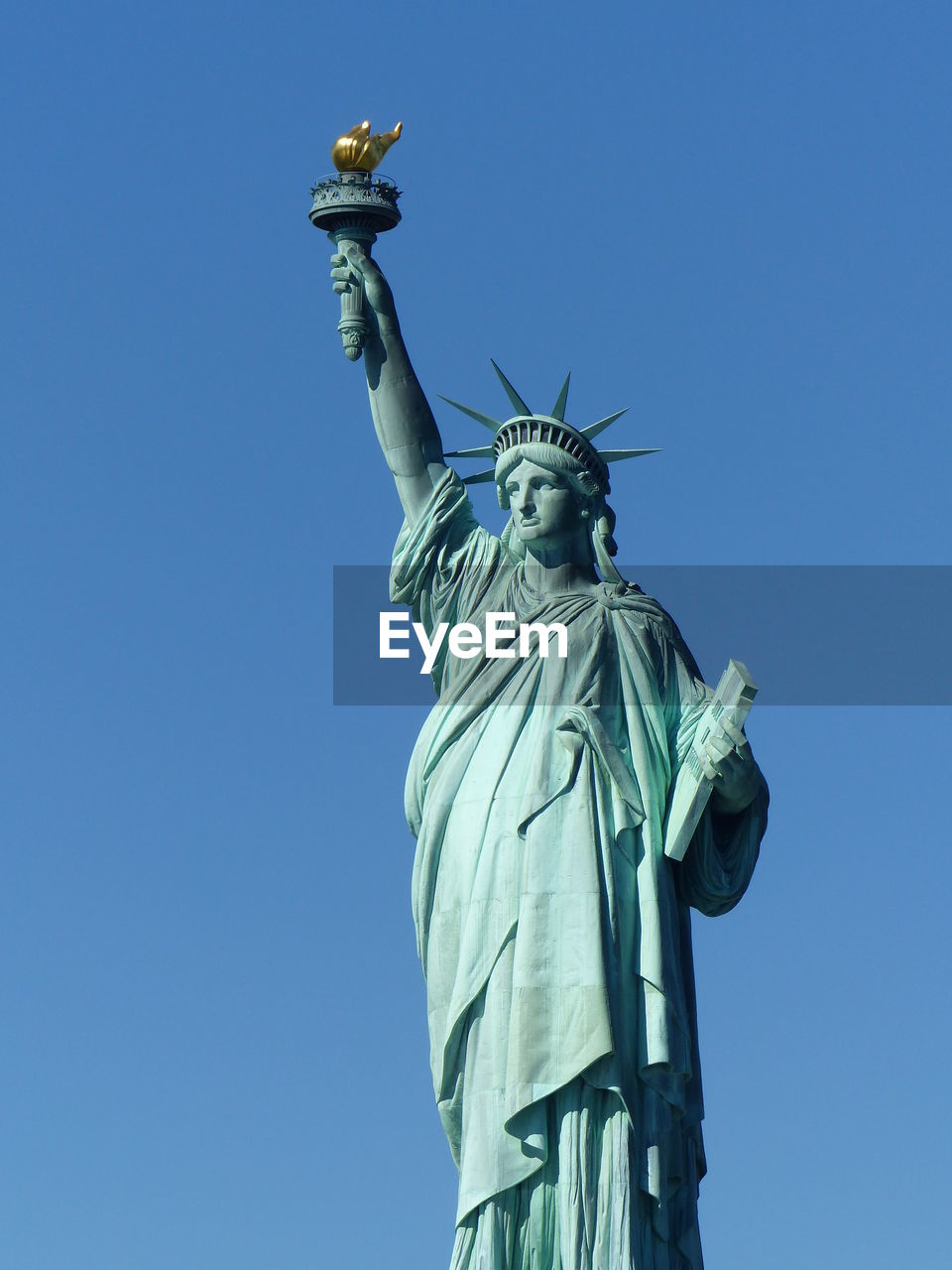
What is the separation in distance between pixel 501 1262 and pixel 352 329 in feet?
21.3

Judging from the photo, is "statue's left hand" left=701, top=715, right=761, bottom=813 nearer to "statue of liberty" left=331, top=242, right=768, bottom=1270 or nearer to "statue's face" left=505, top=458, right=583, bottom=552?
"statue of liberty" left=331, top=242, right=768, bottom=1270

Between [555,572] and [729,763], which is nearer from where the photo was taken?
[729,763]

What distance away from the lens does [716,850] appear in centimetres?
2238

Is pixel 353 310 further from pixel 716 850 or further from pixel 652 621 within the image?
pixel 716 850

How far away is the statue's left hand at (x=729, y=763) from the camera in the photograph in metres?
21.6

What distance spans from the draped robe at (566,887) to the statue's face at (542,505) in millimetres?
402

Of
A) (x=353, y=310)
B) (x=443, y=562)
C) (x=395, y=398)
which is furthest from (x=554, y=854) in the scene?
(x=353, y=310)

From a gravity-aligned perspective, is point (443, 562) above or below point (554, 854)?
above

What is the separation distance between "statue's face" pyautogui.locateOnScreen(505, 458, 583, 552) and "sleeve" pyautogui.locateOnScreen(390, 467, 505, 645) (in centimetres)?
43

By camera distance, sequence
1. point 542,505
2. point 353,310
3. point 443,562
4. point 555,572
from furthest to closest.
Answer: point 353,310
point 443,562
point 555,572
point 542,505

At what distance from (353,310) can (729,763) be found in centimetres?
433

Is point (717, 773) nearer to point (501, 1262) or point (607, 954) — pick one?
point (607, 954)

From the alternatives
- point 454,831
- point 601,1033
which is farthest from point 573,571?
point 601,1033

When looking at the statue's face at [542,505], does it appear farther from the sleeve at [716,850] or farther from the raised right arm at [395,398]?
the sleeve at [716,850]
